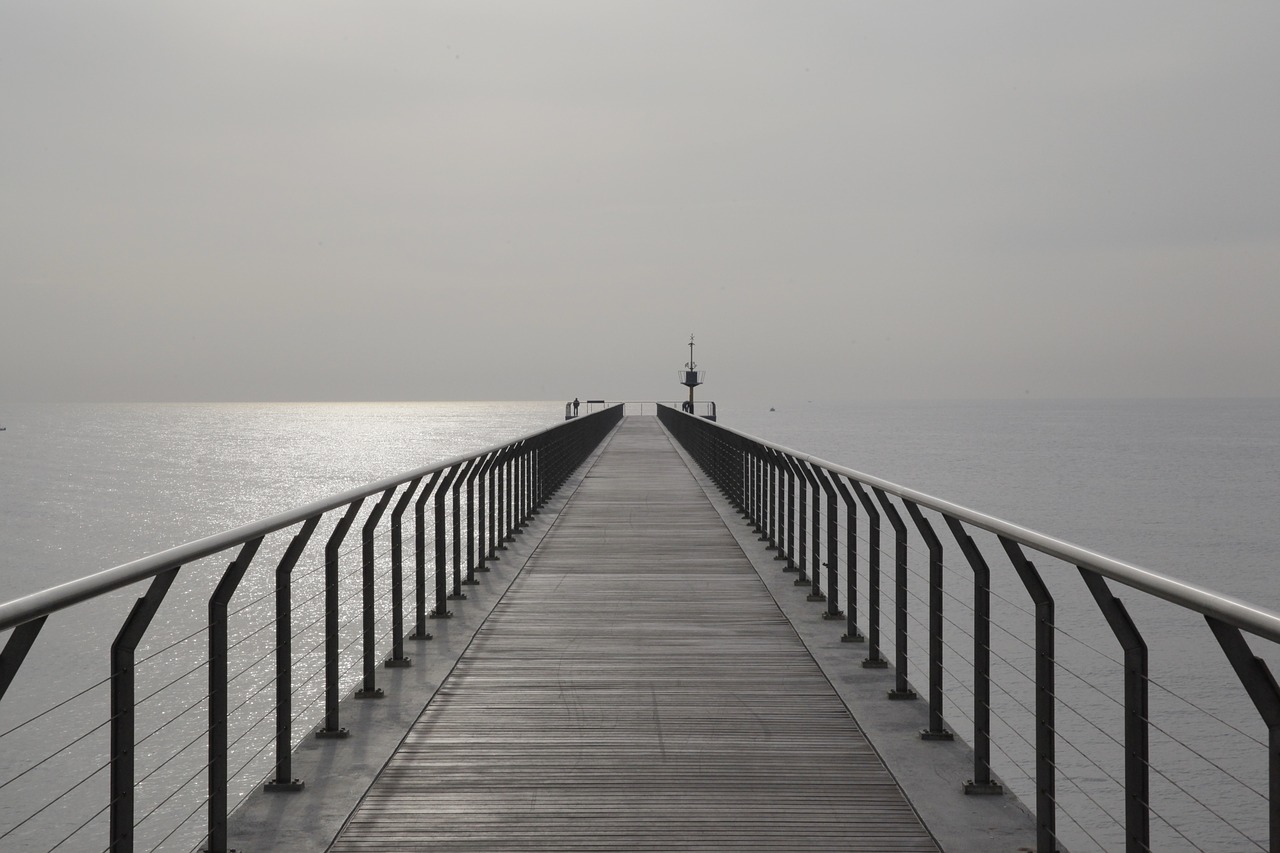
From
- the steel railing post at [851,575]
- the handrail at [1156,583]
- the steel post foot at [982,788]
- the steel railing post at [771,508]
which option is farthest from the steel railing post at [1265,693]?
the steel railing post at [771,508]

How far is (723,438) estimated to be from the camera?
1532 centimetres

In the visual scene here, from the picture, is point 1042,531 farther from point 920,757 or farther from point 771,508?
point 920,757

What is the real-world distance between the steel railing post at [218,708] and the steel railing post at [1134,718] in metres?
2.36

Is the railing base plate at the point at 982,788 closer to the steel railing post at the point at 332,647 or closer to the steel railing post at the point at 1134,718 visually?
the steel railing post at the point at 1134,718

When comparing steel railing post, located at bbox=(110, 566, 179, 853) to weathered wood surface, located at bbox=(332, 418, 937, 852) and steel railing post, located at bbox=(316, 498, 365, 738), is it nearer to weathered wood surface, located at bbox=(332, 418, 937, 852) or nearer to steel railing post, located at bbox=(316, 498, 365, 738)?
weathered wood surface, located at bbox=(332, 418, 937, 852)

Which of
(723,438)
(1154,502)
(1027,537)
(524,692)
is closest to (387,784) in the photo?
(524,692)

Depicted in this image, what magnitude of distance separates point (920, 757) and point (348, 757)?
217cm

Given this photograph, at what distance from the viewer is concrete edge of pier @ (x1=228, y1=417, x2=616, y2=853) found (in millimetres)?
3436

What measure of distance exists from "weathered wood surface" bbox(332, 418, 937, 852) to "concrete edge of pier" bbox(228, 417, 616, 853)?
7 cm

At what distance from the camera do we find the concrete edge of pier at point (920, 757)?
3.45 metres

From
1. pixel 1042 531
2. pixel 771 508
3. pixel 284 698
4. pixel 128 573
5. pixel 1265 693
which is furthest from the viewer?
pixel 1042 531

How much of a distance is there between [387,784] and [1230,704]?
83.9ft

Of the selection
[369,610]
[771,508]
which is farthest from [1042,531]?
[369,610]

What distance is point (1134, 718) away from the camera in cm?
277
